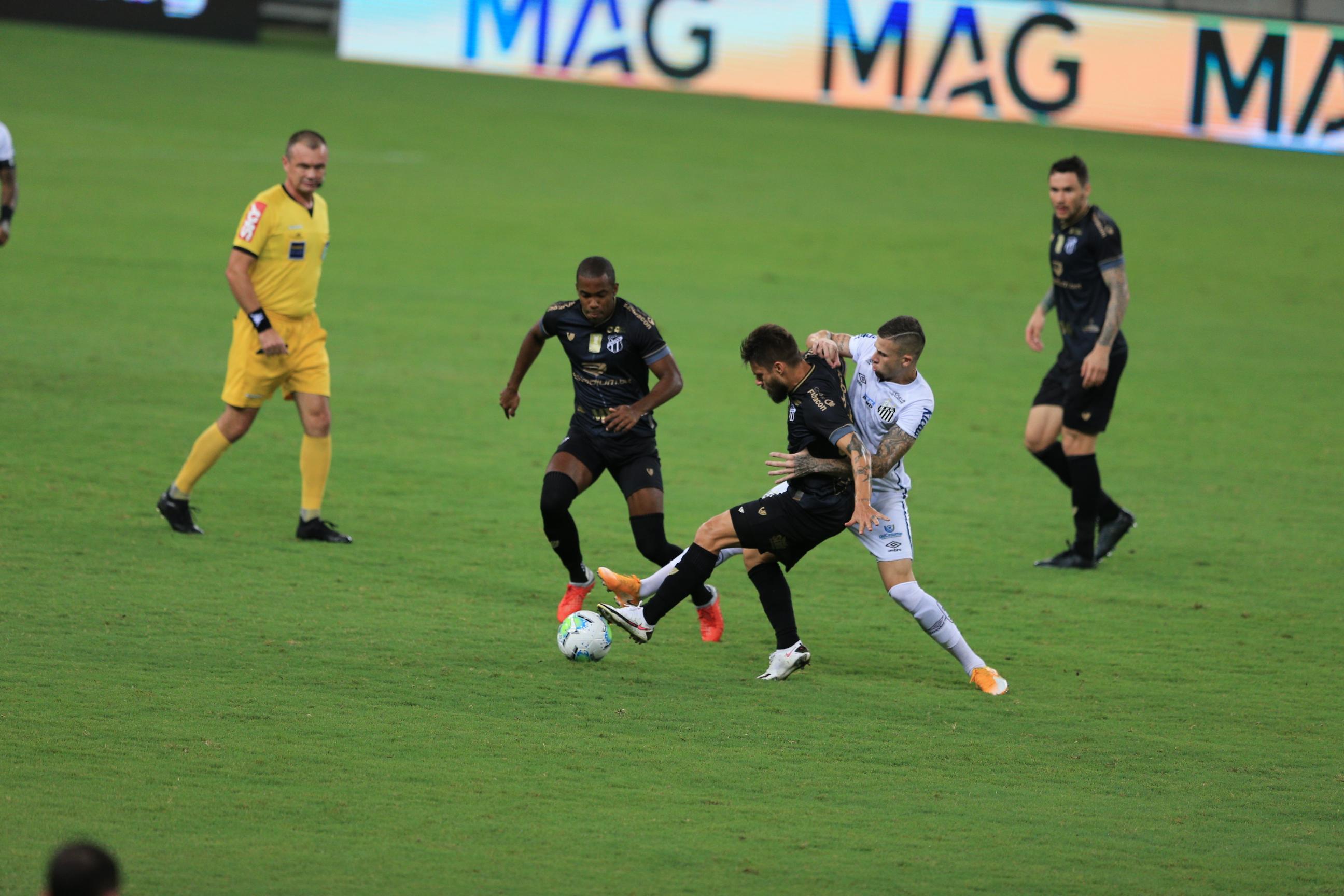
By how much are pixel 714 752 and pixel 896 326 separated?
2.04 m

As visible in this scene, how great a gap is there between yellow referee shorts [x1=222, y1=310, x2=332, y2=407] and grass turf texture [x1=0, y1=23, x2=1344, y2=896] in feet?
2.60

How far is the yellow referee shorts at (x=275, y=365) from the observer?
8.66 meters

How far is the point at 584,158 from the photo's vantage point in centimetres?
2522

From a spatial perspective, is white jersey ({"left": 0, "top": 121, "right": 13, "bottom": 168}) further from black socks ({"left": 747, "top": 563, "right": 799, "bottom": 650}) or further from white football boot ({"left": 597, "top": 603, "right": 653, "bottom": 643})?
black socks ({"left": 747, "top": 563, "right": 799, "bottom": 650})

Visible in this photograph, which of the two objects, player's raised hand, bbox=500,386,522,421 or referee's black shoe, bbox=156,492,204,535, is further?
referee's black shoe, bbox=156,492,204,535

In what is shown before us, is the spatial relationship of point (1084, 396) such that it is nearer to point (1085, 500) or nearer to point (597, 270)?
point (1085, 500)

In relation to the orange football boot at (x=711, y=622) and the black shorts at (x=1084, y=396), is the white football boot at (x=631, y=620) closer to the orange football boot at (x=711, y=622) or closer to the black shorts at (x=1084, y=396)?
the orange football boot at (x=711, y=622)

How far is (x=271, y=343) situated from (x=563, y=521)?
2066mm

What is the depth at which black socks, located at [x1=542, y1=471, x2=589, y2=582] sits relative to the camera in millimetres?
7402

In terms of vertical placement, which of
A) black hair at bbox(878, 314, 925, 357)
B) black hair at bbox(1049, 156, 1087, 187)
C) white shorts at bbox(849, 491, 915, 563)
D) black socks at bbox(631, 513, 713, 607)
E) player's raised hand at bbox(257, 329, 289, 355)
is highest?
black hair at bbox(1049, 156, 1087, 187)

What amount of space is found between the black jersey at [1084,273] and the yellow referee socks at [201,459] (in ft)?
15.9

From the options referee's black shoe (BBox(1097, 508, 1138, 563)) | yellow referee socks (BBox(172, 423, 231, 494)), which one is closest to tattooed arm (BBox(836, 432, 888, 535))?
referee's black shoe (BBox(1097, 508, 1138, 563))

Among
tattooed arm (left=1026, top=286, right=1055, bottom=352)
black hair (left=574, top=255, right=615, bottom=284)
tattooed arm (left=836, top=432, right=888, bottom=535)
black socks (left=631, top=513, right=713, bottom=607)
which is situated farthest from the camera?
tattooed arm (left=1026, top=286, right=1055, bottom=352)

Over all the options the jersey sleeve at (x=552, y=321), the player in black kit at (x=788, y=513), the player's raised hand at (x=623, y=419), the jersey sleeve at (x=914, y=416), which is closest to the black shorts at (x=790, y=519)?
the player in black kit at (x=788, y=513)
